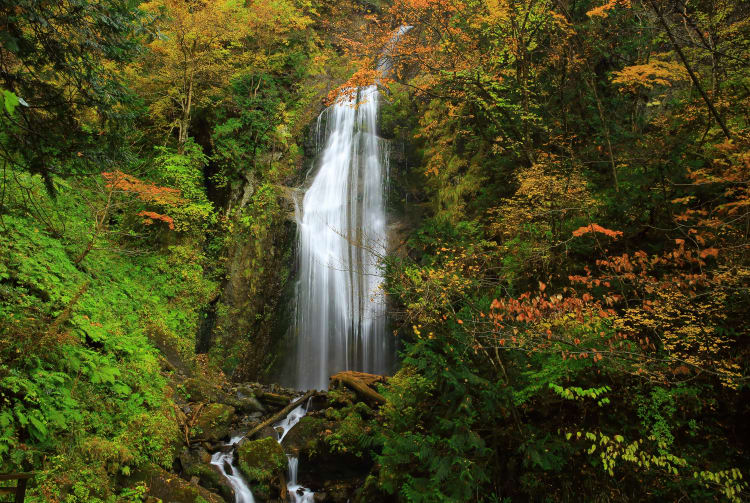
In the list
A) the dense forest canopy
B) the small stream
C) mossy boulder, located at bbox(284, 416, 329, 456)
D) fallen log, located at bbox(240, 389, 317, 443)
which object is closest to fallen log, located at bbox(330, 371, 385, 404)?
the dense forest canopy

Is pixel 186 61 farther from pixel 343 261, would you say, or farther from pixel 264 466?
pixel 264 466

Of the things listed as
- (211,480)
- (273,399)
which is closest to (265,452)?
(211,480)

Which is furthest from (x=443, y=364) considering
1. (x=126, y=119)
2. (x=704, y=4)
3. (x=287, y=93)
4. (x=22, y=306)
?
(x=287, y=93)

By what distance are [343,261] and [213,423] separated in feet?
22.6

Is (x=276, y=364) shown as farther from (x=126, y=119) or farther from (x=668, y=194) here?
(x=668, y=194)

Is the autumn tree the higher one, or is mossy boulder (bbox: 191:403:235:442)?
the autumn tree

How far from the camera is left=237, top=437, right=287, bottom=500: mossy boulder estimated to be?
6723 millimetres

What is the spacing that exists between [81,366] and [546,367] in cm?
558

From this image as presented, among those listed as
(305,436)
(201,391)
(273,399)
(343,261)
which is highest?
(343,261)

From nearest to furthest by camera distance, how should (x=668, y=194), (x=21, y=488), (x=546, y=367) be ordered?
(x=21, y=488) < (x=546, y=367) < (x=668, y=194)

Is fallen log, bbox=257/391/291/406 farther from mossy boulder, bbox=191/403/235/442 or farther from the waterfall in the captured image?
the waterfall

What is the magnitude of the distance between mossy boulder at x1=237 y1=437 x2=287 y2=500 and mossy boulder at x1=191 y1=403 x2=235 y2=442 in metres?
0.74

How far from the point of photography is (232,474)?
6.79 metres

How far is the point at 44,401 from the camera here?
3945 millimetres
